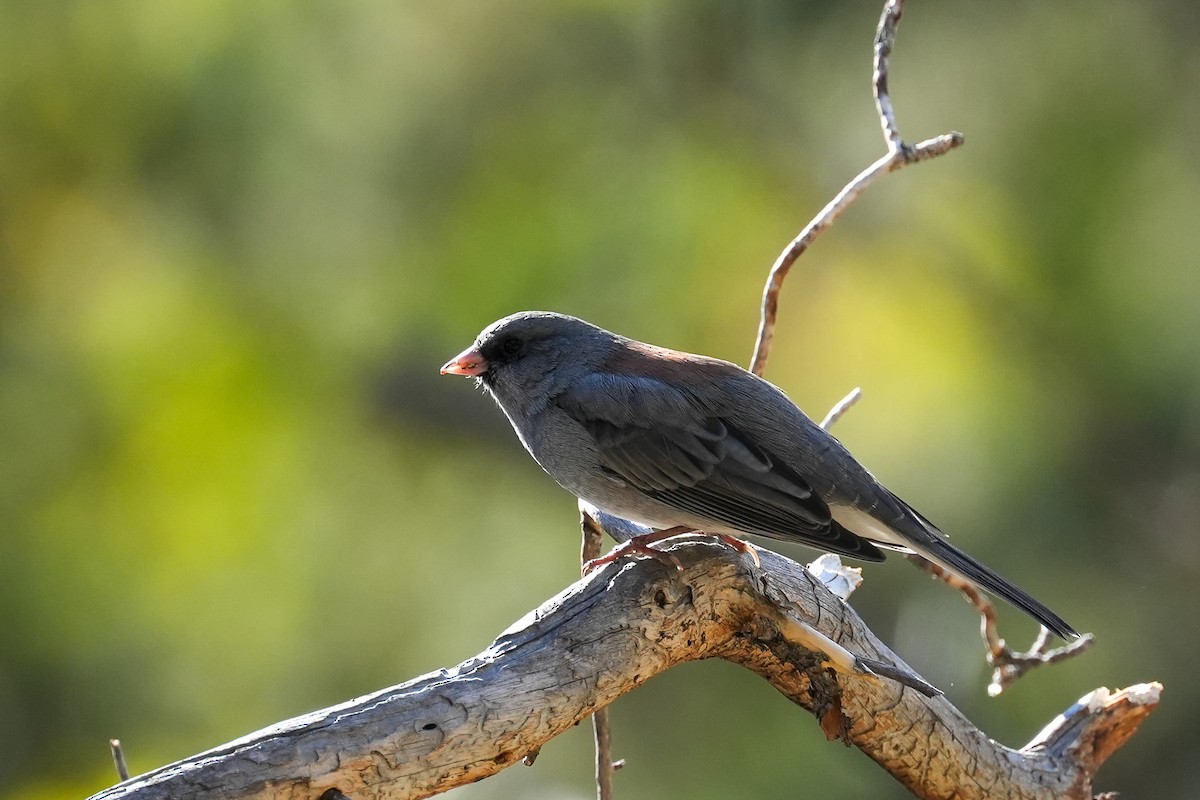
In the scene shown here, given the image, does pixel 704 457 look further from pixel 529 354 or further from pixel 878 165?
pixel 878 165

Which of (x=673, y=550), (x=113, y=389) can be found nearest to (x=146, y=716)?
(x=113, y=389)

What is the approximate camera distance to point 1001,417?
13.1 feet

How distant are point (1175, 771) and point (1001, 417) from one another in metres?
1.39

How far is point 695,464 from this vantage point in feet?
8.62

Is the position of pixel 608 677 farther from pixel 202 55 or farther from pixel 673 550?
pixel 202 55

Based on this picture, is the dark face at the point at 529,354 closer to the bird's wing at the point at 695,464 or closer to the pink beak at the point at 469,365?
the pink beak at the point at 469,365

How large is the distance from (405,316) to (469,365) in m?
1.74

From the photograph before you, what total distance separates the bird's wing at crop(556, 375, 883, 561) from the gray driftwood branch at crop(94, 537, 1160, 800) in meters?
0.09

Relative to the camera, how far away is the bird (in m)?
2.54

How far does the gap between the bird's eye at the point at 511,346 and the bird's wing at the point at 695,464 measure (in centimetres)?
24

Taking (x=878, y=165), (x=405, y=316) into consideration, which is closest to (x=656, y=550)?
(x=878, y=165)

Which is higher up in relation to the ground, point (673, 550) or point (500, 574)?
point (673, 550)

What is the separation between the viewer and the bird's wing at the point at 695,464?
253cm

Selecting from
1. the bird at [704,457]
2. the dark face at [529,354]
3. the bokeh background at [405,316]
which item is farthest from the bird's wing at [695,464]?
the bokeh background at [405,316]
